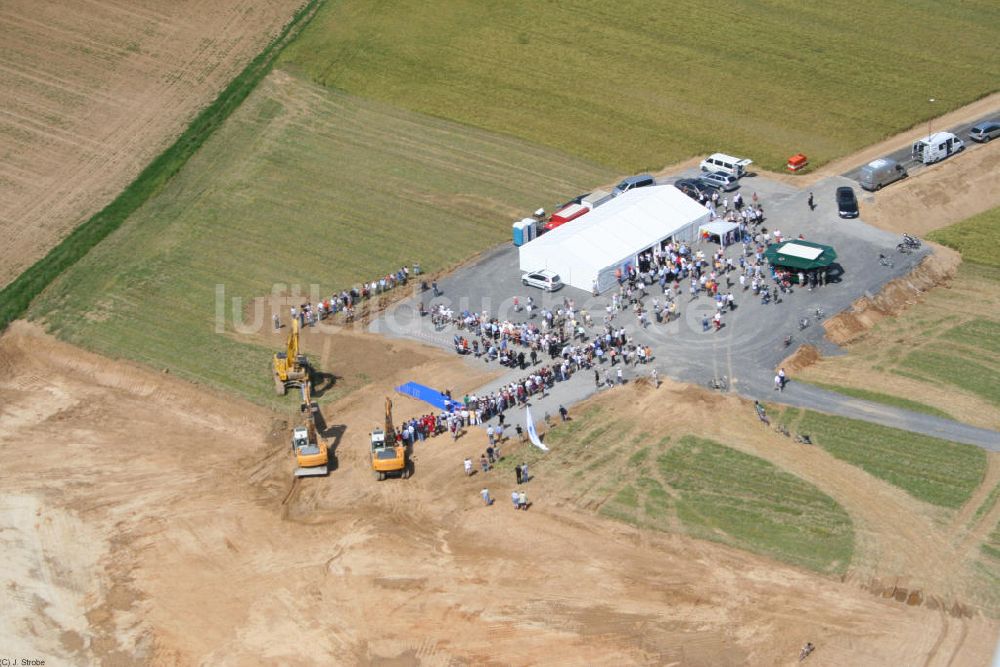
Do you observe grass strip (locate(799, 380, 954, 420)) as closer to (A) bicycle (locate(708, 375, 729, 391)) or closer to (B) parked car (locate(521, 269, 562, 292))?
(A) bicycle (locate(708, 375, 729, 391))

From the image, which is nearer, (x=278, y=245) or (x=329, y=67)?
(x=278, y=245)

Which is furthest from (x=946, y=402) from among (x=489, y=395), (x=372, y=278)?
(x=372, y=278)

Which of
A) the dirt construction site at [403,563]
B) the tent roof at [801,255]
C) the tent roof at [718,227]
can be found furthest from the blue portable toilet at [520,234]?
the dirt construction site at [403,563]

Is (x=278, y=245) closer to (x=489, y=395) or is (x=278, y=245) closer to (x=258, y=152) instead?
(x=258, y=152)

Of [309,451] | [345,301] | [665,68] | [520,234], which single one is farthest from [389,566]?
[665,68]

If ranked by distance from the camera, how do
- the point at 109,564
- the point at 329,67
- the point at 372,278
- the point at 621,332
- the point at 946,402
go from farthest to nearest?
the point at 329,67 < the point at 372,278 < the point at 621,332 < the point at 946,402 < the point at 109,564

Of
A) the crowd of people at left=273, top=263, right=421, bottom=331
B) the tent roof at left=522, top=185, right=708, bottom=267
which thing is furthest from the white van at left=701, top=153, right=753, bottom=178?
the crowd of people at left=273, top=263, right=421, bottom=331
